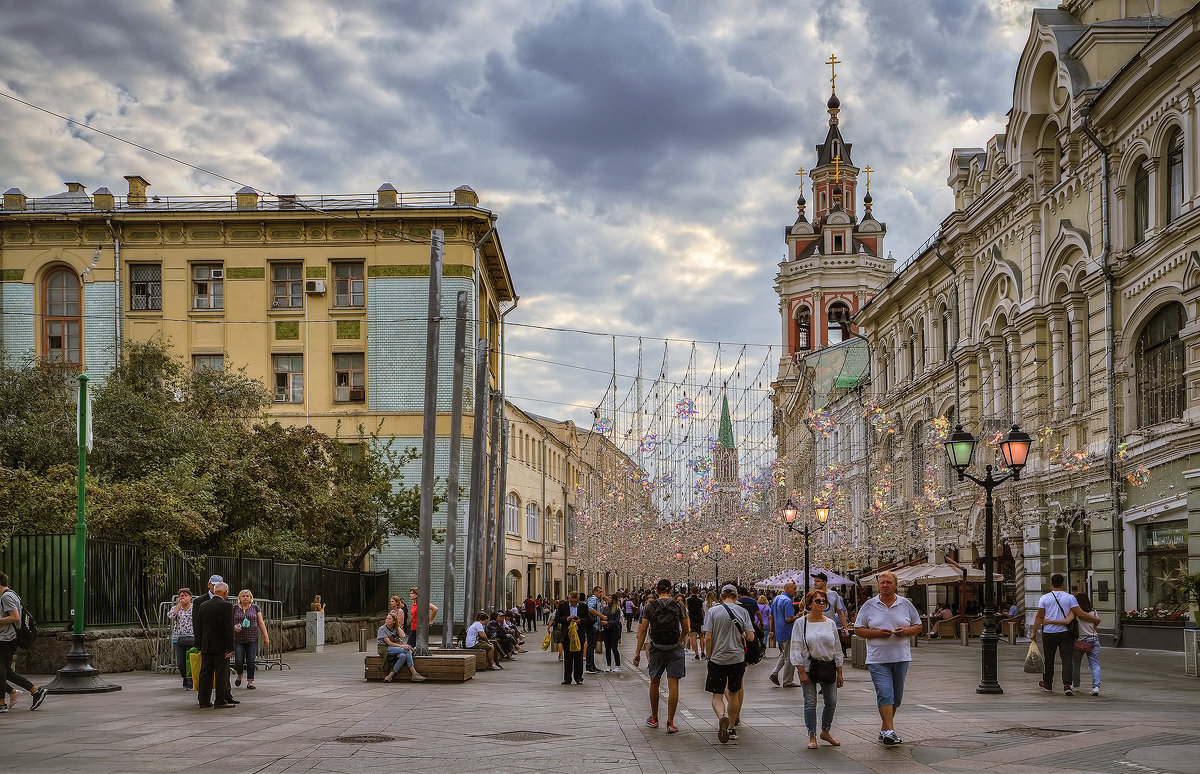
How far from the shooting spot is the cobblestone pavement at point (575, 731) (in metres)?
11.5

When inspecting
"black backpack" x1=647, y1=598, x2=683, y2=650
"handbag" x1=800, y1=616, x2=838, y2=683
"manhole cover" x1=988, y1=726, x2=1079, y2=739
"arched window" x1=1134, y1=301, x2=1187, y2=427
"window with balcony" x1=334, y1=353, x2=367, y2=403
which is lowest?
"manhole cover" x1=988, y1=726, x2=1079, y2=739

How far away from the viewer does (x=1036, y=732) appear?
13.6 m

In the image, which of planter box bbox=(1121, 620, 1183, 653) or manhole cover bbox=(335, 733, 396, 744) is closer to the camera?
manhole cover bbox=(335, 733, 396, 744)

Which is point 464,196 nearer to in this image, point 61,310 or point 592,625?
point 61,310

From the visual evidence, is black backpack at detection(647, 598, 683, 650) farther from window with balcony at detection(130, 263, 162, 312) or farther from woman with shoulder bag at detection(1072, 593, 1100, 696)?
window with balcony at detection(130, 263, 162, 312)

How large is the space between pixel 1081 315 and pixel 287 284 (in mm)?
26227

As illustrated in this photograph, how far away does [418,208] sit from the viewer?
4712 cm

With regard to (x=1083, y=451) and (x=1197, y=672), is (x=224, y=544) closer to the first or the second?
(x=1083, y=451)

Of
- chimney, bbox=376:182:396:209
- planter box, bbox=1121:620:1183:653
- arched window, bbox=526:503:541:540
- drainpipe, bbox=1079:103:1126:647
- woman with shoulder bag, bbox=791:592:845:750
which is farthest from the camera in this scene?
arched window, bbox=526:503:541:540

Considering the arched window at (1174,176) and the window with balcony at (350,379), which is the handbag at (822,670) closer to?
the arched window at (1174,176)

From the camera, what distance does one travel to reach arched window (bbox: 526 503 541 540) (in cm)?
6981

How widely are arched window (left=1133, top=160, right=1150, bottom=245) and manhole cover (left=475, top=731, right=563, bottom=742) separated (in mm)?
20337

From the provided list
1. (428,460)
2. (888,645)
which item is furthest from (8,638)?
(888,645)

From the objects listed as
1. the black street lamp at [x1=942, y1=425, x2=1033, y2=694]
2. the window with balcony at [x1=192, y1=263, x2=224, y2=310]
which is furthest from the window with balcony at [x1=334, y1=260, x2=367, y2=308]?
the black street lamp at [x1=942, y1=425, x2=1033, y2=694]
